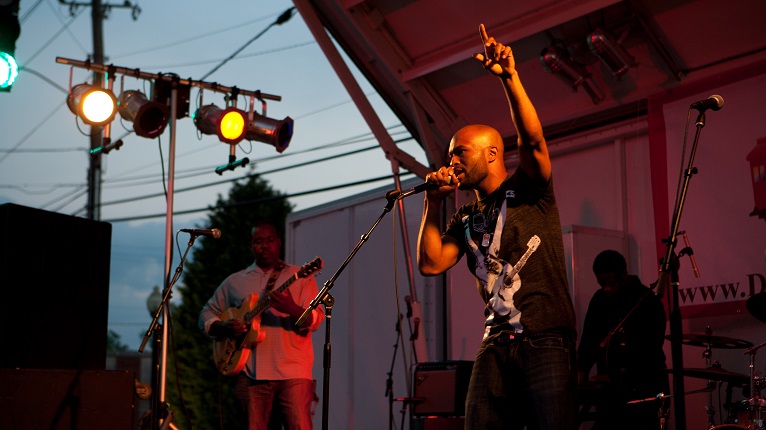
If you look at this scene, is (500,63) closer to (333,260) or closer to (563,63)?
(563,63)

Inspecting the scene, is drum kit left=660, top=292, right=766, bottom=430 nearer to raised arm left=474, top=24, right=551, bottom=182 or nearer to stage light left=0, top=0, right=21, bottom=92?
raised arm left=474, top=24, right=551, bottom=182

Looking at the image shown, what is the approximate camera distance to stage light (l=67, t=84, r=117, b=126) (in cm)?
709

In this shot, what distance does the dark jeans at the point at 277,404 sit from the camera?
621 cm

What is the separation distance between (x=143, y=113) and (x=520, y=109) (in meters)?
4.35

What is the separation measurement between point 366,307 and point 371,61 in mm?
2821

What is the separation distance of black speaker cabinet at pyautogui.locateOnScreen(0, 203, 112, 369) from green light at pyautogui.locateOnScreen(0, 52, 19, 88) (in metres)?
1.59

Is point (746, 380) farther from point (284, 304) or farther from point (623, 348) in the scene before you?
point (284, 304)

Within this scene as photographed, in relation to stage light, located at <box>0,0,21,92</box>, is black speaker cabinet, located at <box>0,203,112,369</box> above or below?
below

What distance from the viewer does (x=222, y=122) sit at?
7.52 meters

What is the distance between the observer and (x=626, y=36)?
7.20m

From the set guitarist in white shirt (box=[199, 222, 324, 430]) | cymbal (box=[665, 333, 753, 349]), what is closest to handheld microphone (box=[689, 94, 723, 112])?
cymbal (box=[665, 333, 753, 349])

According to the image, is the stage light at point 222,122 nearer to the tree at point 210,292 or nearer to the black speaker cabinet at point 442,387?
the black speaker cabinet at point 442,387

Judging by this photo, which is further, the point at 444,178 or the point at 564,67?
the point at 564,67

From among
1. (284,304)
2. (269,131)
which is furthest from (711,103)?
(269,131)
